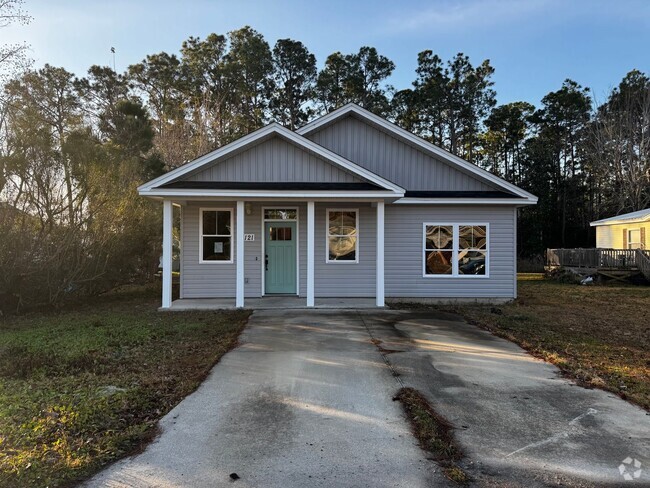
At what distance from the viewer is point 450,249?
12.5 metres

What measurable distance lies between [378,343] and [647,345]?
4.74 meters

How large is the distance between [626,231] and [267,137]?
846 inches

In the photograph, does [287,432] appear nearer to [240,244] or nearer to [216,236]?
[240,244]

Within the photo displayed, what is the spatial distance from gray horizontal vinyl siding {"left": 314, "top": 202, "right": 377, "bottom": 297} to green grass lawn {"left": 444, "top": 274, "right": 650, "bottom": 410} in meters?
2.47

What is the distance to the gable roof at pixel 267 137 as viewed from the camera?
34.6 ft

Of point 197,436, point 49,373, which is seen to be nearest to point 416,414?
point 197,436

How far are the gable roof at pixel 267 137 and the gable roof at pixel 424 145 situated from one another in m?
1.96

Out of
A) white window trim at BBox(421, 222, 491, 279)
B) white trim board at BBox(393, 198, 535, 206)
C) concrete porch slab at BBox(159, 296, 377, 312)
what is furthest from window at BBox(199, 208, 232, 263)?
white window trim at BBox(421, 222, 491, 279)

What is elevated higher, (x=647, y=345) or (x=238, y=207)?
(x=238, y=207)

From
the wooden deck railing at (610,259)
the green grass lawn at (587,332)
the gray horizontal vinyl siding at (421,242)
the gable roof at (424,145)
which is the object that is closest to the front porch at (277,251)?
the gray horizontal vinyl siding at (421,242)

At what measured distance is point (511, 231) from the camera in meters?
12.6

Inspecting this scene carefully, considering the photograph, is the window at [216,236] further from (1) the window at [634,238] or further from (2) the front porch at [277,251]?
(1) the window at [634,238]

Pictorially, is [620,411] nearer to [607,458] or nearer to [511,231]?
[607,458]

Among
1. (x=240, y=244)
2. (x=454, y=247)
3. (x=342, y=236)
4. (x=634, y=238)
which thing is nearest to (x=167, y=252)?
(x=240, y=244)
